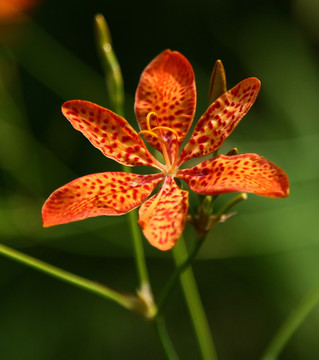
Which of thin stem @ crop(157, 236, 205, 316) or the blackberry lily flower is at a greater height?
the blackberry lily flower

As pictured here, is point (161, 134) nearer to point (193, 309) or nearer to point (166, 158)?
point (166, 158)

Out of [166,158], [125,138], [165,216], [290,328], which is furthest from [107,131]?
[290,328]

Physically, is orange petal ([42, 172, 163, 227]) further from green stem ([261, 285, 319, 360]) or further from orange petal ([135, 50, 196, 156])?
green stem ([261, 285, 319, 360])

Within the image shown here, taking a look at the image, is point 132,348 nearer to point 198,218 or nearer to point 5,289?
point 5,289

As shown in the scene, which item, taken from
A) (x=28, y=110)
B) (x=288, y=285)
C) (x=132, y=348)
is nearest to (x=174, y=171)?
(x=288, y=285)

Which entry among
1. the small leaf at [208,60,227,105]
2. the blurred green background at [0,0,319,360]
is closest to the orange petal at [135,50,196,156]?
the small leaf at [208,60,227,105]

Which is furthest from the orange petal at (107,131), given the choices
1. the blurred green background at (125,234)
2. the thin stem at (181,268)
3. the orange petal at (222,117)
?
the blurred green background at (125,234)
